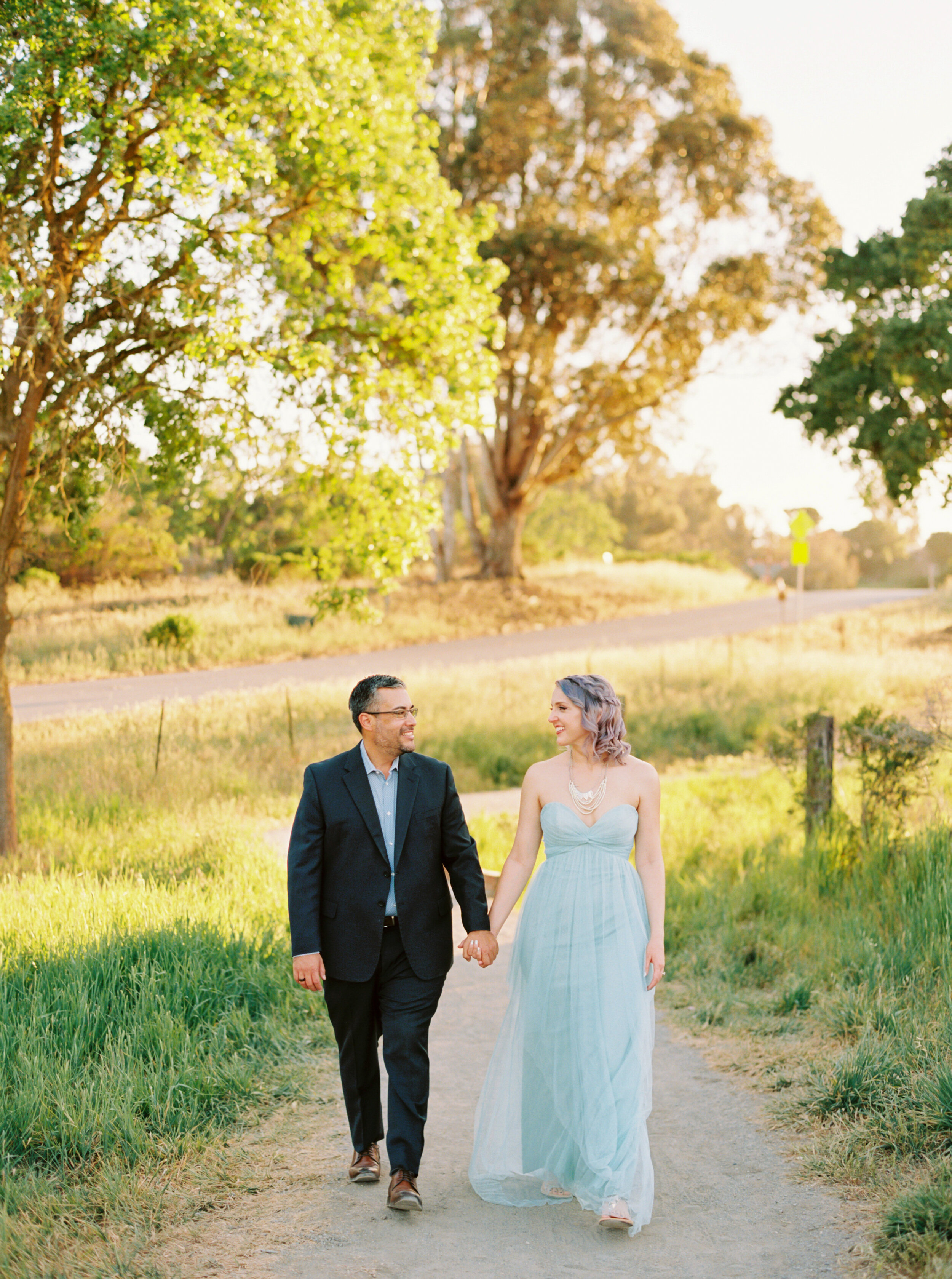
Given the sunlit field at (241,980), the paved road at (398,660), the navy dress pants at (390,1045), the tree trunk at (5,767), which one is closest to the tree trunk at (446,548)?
the paved road at (398,660)

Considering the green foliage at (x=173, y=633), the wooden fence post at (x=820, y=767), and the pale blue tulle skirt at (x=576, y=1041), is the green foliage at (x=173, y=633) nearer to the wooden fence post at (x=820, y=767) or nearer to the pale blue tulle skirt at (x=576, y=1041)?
the wooden fence post at (x=820, y=767)

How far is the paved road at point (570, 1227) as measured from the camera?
363cm

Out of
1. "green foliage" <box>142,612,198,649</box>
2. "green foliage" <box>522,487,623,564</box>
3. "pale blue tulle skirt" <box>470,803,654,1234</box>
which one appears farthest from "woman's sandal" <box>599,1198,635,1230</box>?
"green foliage" <box>522,487,623,564</box>

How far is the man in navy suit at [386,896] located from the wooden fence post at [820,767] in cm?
523

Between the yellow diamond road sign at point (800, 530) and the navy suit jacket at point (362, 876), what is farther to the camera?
the yellow diamond road sign at point (800, 530)

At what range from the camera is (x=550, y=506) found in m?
62.0

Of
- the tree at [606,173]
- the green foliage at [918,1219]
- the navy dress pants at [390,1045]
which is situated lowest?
the green foliage at [918,1219]

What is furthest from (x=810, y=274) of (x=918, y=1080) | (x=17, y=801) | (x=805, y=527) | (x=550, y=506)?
(x=550, y=506)

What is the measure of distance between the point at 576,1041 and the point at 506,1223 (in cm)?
66

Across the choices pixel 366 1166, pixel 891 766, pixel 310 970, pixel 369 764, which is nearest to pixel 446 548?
pixel 891 766

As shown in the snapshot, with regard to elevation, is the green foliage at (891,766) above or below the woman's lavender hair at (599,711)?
below

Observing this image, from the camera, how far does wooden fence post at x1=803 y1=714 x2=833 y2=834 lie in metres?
8.79

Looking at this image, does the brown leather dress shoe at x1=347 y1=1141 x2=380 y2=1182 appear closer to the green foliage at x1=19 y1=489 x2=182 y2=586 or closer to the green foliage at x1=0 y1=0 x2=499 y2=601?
the green foliage at x1=0 y1=0 x2=499 y2=601

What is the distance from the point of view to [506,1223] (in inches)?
157
